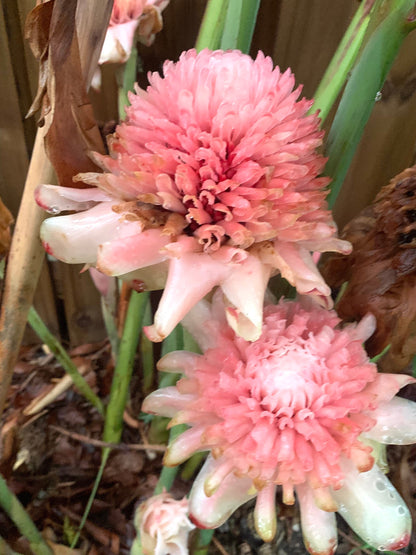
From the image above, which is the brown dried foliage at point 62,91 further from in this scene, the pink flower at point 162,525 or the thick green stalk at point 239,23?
the pink flower at point 162,525

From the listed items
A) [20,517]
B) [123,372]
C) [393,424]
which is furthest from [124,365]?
[393,424]

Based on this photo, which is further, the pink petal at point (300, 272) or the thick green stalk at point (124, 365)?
the thick green stalk at point (124, 365)

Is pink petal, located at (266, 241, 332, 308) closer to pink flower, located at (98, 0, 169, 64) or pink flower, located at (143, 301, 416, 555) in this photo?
pink flower, located at (143, 301, 416, 555)

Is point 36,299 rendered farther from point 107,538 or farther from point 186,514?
point 186,514

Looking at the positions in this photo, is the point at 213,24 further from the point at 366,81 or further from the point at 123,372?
the point at 123,372

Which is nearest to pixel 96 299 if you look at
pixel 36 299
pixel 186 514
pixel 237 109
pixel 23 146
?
pixel 36 299

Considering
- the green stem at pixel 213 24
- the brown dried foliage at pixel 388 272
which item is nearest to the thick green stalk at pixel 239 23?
the green stem at pixel 213 24
